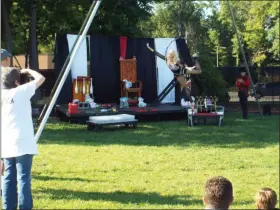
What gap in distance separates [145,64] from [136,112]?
3.13 m

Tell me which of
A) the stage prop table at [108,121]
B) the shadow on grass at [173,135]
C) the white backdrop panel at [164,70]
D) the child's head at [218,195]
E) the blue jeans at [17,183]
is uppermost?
the white backdrop panel at [164,70]

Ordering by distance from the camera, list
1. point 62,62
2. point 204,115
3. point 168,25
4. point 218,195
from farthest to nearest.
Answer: point 168,25
point 62,62
point 204,115
point 218,195

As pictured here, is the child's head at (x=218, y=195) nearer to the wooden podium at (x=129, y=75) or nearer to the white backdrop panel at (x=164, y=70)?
the wooden podium at (x=129, y=75)

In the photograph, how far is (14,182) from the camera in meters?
4.98

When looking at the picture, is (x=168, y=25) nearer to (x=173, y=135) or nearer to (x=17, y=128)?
(x=173, y=135)

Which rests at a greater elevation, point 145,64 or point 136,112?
point 145,64

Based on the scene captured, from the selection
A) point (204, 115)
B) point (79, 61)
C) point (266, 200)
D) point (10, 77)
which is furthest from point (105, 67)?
point (266, 200)

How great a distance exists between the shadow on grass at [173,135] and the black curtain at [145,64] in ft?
10.00

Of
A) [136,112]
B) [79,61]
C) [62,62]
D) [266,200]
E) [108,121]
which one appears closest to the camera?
[266,200]

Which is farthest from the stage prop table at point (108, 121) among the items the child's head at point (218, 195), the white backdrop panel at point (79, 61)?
the child's head at point (218, 195)

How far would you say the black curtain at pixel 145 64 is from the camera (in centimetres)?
1720

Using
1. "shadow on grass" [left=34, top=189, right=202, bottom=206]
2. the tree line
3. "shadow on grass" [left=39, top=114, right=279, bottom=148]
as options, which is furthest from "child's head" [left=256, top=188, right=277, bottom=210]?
the tree line

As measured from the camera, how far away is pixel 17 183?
16.2 feet

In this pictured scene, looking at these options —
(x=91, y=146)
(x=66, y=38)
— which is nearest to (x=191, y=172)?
(x=91, y=146)
